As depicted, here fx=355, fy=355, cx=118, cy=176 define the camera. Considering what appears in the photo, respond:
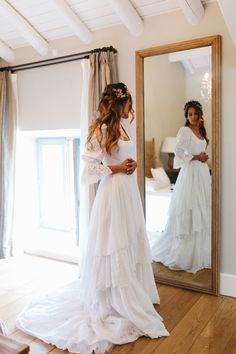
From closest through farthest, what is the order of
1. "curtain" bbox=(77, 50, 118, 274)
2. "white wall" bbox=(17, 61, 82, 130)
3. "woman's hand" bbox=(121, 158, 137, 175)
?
"woman's hand" bbox=(121, 158, 137, 175), "curtain" bbox=(77, 50, 118, 274), "white wall" bbox=(17, 61, 82, 130)

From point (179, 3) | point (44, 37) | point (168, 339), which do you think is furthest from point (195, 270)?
point (44, 37)

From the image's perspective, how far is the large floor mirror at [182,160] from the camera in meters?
2.72

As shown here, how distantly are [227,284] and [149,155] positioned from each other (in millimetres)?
1212

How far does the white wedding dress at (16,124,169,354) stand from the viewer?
2256mm

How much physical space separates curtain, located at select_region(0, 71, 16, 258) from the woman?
1.56 m

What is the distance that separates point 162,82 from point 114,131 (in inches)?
35.2

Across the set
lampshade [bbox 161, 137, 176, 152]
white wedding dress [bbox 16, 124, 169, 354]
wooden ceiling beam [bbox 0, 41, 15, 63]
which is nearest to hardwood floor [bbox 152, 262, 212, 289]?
white wedding dress [bbox 16, 124, 169, 354]

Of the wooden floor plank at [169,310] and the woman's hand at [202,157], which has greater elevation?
the woman's hand at [202,157]

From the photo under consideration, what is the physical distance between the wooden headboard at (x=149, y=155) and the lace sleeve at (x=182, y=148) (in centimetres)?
20

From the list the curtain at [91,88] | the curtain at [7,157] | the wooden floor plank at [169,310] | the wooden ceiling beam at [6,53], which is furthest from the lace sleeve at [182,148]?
the wooden ceiling beam at [6,53]

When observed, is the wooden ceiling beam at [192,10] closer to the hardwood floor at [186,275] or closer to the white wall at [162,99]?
the white wall at [162,99]

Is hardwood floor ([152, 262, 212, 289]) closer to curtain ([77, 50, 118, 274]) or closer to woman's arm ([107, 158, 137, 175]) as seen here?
curtain ([77, 50, 118, 274])

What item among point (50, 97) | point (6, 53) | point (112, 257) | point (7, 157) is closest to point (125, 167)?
point (112, 257)

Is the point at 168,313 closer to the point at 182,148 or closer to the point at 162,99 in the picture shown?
the point at 182,148
